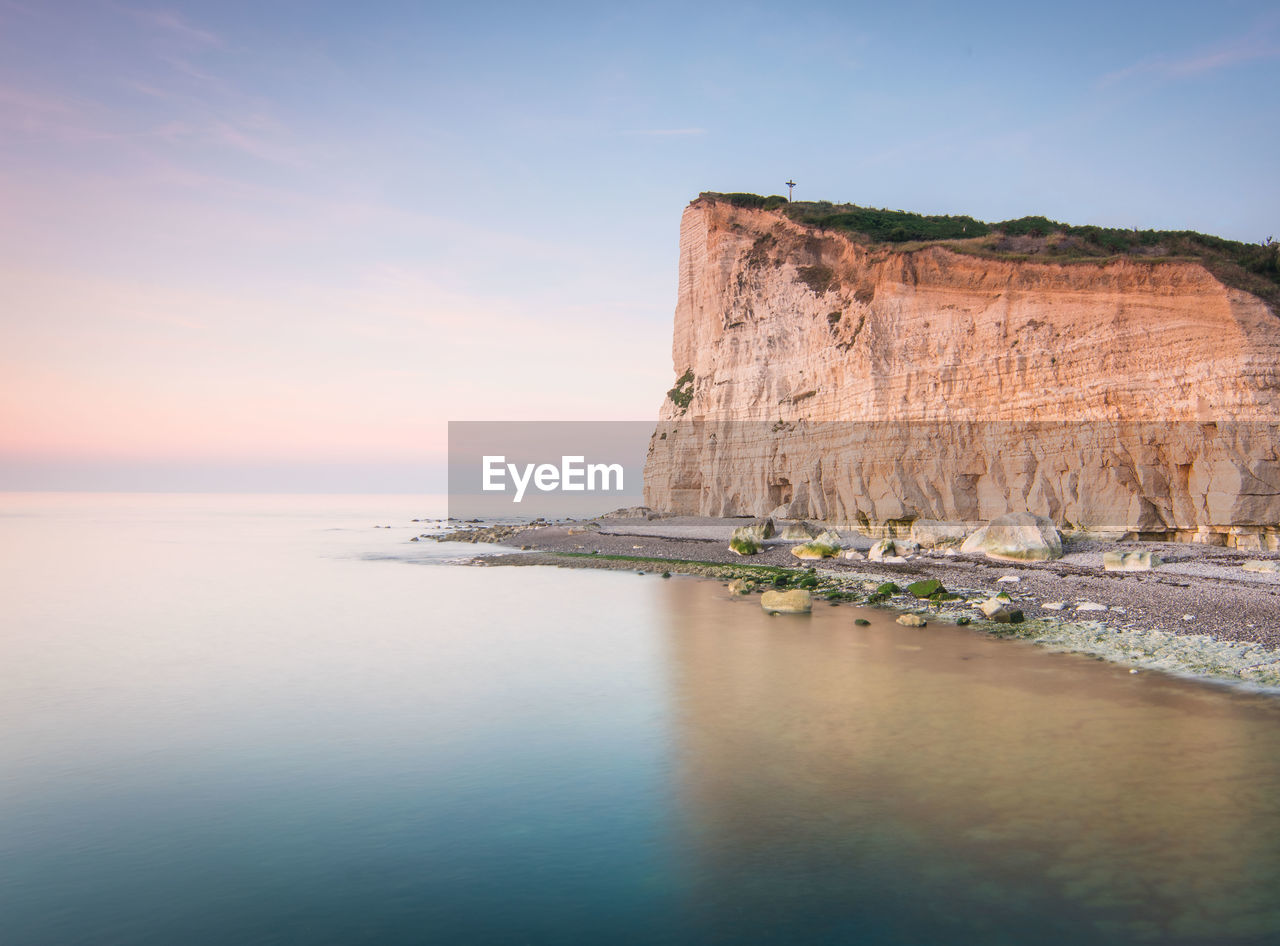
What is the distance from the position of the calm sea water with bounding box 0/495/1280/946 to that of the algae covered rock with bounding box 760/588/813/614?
188 cm

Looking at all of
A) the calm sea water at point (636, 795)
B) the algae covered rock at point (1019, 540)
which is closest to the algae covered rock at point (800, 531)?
the algae covered rock at point (1019, 540)

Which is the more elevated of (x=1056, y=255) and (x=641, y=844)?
(x=1056, y=255)

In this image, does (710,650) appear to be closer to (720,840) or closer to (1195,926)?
(720,840)

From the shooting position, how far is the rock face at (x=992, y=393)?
2392 cm

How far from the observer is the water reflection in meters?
5.19

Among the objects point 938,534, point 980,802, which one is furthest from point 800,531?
point 980,802

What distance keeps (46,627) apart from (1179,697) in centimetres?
2227

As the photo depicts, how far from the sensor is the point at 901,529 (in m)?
31.5

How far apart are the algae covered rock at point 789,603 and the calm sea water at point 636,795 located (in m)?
1.88

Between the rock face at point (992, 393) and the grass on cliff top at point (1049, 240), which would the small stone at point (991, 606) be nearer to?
the rock face at point (992, 393)

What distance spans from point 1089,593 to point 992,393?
554 inches

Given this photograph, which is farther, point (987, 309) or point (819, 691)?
point (987, 309)

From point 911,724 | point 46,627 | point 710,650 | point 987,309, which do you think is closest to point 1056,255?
point 987,309

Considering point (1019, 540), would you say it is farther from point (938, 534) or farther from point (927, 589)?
point (927, 589)
